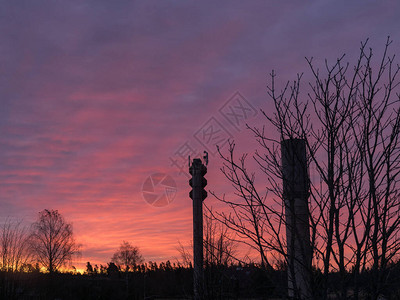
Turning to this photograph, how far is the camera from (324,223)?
394 centimetres

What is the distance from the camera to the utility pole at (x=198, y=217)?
1010 centimetres

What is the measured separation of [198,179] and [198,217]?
0.95 m

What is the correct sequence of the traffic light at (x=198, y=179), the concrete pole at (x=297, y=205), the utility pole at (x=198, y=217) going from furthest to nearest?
the traffic light at (x=198, y=179), the utility pole at (x=198, y=217), the concrete pole at (x=297, y=205)

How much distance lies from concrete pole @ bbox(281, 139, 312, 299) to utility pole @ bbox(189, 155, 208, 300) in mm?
5203

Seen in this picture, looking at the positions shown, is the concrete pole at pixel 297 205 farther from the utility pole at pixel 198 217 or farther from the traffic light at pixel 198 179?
the traffic light at pixel 198 179

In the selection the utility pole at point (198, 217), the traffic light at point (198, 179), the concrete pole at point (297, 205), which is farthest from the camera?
the traffic light at point (198, 179)

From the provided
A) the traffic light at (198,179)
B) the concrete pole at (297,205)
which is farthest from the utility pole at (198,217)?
the concrete pole at (297,205)

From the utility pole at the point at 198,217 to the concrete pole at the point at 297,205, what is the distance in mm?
5203

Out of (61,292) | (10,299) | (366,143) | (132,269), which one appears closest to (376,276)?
(366,143)

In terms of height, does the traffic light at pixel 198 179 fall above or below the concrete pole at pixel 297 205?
above

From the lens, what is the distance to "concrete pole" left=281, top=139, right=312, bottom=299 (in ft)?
13.3

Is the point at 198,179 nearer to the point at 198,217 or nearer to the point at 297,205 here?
the point at 198,217

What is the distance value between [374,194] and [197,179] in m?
7.42

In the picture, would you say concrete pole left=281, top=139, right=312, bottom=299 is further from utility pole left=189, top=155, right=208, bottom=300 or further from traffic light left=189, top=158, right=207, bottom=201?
traffic light left=189, top=158, right=207, bottom=201
